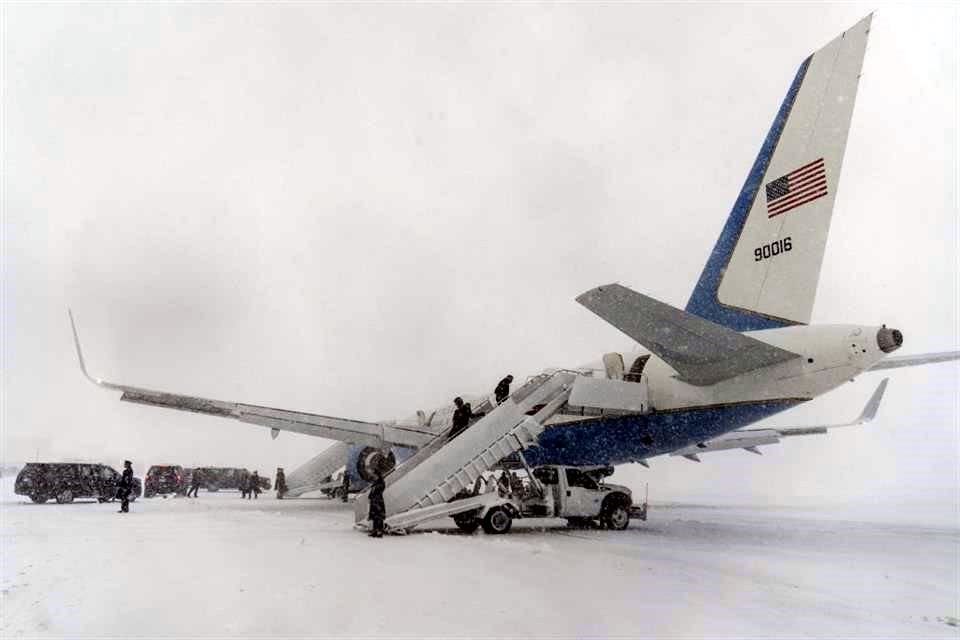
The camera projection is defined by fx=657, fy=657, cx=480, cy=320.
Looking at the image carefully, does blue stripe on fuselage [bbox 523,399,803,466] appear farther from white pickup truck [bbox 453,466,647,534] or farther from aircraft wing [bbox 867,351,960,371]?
aircraft wing [bbox 867,351,960,371]

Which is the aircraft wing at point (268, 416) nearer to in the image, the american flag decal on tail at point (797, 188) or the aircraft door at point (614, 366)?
the aircraft door at point (614, 366)

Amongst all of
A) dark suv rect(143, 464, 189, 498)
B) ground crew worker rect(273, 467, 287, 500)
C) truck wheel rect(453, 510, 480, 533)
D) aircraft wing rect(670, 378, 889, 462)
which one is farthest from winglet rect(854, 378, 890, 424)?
dark suv rect(143, 464, 189, 498)

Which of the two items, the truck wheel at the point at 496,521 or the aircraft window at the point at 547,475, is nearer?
the truck wheel at the point at 496,521

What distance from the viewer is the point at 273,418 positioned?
16.5m

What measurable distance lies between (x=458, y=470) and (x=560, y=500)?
113 inches

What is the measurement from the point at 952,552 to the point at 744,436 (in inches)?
377

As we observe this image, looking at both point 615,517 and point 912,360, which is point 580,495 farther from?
point 912,360

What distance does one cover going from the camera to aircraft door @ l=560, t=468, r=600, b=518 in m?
14.0

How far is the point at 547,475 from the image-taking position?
14.2 m

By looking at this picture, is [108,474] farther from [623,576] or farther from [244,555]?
[623,576]

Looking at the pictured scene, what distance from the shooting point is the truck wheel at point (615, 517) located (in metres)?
14.6

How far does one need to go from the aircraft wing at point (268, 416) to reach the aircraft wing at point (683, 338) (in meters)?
8.80

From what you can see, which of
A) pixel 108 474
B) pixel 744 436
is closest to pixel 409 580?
pixel 744 436

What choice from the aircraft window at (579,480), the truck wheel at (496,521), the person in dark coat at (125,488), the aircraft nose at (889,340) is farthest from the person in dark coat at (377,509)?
the aircraft nose at (889,340)
